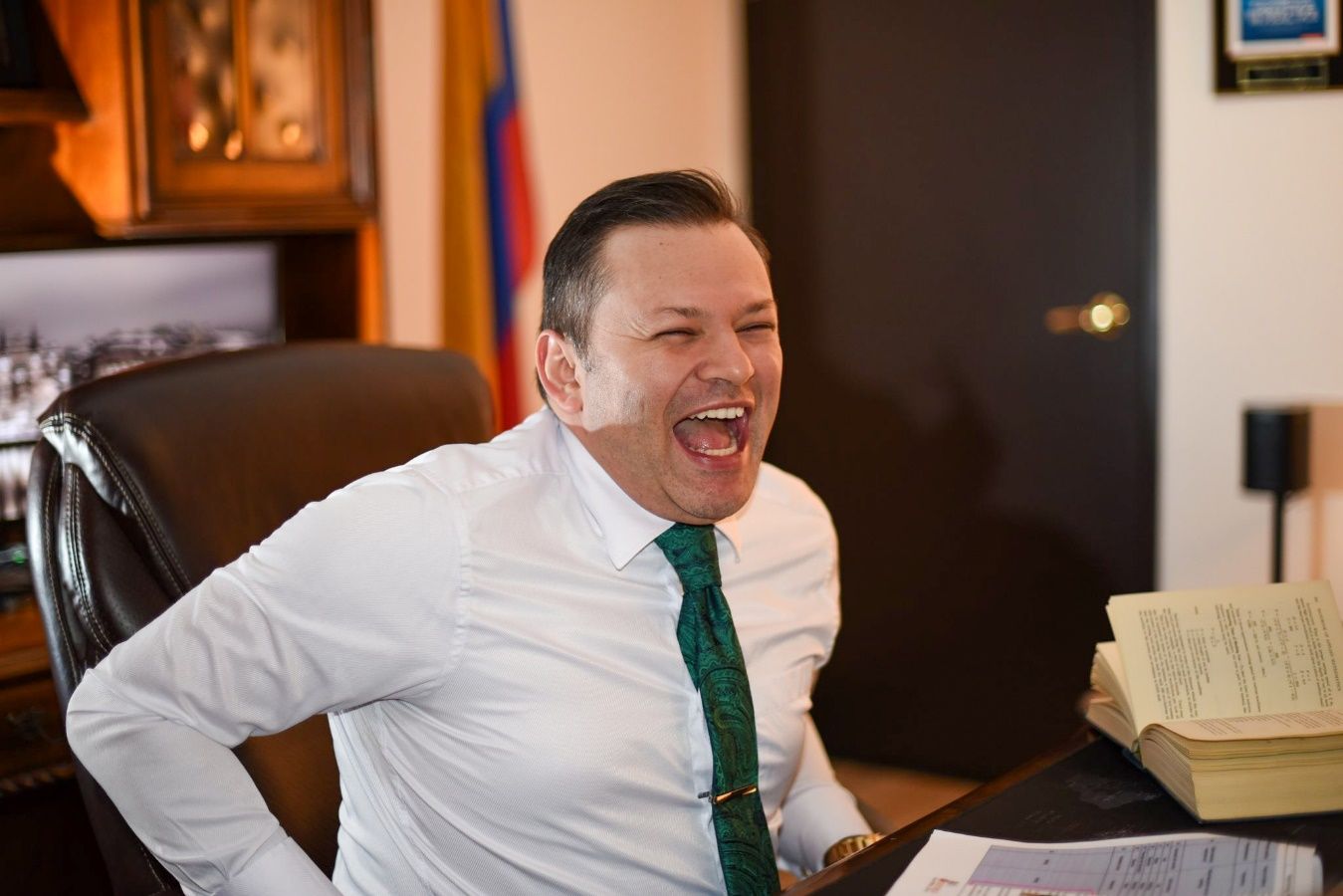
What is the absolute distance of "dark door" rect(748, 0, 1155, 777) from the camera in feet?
10.3

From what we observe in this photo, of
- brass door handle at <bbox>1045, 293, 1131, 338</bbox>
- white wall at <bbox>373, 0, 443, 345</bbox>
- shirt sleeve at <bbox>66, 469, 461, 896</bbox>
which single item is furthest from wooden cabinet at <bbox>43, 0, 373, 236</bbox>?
brass door handle at <bbox>1045, 293, 1131, 338</bbox>

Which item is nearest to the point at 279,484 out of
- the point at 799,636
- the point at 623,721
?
the point at 623,721

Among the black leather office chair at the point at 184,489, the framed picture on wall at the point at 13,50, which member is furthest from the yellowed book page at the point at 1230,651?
the framed picture on wall at the point at 13,50

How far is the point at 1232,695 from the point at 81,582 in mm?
1032

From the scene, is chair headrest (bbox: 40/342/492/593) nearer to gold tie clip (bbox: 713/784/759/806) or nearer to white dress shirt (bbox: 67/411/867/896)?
white dress shirt (bbox: 67/411/867/896)

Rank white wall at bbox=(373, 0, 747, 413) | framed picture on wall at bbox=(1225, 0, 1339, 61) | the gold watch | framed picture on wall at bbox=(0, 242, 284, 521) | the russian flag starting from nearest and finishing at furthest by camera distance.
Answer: the gold watch < framed picture on wall at bbox=(0, 242, 284, 521) < the russian flag < framed picture on wall at bbox=(1225, 0, 1339, 61) < white wall at bbox=(373, 0, 747, 413)

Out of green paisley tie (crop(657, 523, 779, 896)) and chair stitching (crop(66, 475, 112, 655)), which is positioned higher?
chair stitching (crop(66, 475, 112, 655))

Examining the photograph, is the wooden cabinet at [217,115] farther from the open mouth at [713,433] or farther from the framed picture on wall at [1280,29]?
the framed picture on wall at [1280,29]

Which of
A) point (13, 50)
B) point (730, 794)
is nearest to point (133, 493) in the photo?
point (730, 794)

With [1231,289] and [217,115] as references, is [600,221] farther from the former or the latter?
[1231,289]

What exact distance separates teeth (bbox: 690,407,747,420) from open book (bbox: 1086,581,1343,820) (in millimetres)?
374

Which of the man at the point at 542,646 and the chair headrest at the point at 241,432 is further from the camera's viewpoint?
the chair headrest at the point at 241,432

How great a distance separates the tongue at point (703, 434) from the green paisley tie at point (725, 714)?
0.31ft

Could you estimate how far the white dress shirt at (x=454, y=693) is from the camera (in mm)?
1180
